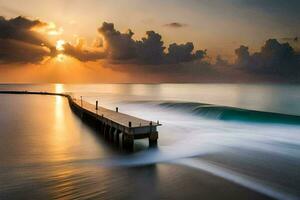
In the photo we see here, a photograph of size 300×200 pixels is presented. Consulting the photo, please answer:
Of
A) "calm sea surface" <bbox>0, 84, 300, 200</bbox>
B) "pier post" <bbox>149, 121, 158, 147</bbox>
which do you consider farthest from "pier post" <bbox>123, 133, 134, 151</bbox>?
"pier post" <bbox>149, 121, 158, 147</bbox>

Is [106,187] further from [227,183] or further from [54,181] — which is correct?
[227,183]

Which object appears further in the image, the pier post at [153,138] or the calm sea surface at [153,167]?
the pier post at [153,138]

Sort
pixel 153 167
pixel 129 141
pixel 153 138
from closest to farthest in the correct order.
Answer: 1. pixel 153 167
2. pixel 129 141
3. pixel 153 138

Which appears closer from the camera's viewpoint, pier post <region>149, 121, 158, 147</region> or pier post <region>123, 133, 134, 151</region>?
pier post <region>123, 133, 134, 151</region>

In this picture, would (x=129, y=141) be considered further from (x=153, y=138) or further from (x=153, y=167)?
(x=153, y=167)

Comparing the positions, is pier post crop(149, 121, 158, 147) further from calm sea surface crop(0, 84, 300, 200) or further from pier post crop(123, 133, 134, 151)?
pier post crop(123, 133, 134, 151)

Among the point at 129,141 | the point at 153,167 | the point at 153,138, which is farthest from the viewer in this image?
the point at 153,138

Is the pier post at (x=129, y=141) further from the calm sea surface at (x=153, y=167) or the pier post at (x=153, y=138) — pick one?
the pier post at (x=153, y=138)

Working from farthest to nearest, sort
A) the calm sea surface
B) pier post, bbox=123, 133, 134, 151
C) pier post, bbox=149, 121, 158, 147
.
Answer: pier post, bbox=149, 121, 158, 147, pier post, bbox=123, 133, 134, 151, the calm sea surface

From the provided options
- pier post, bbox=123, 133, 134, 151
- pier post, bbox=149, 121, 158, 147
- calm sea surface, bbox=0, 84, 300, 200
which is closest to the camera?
calm sea surface, bbox=0, 84, 300, 200

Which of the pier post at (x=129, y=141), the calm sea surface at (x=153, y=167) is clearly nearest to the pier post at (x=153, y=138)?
the calm sea surface at (x=153, y=167)

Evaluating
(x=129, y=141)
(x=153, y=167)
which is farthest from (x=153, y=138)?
(x=153, y=167)

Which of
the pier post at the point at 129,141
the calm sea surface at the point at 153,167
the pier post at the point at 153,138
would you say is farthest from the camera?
the pier post at the point at 153,138

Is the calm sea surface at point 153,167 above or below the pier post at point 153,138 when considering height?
below
